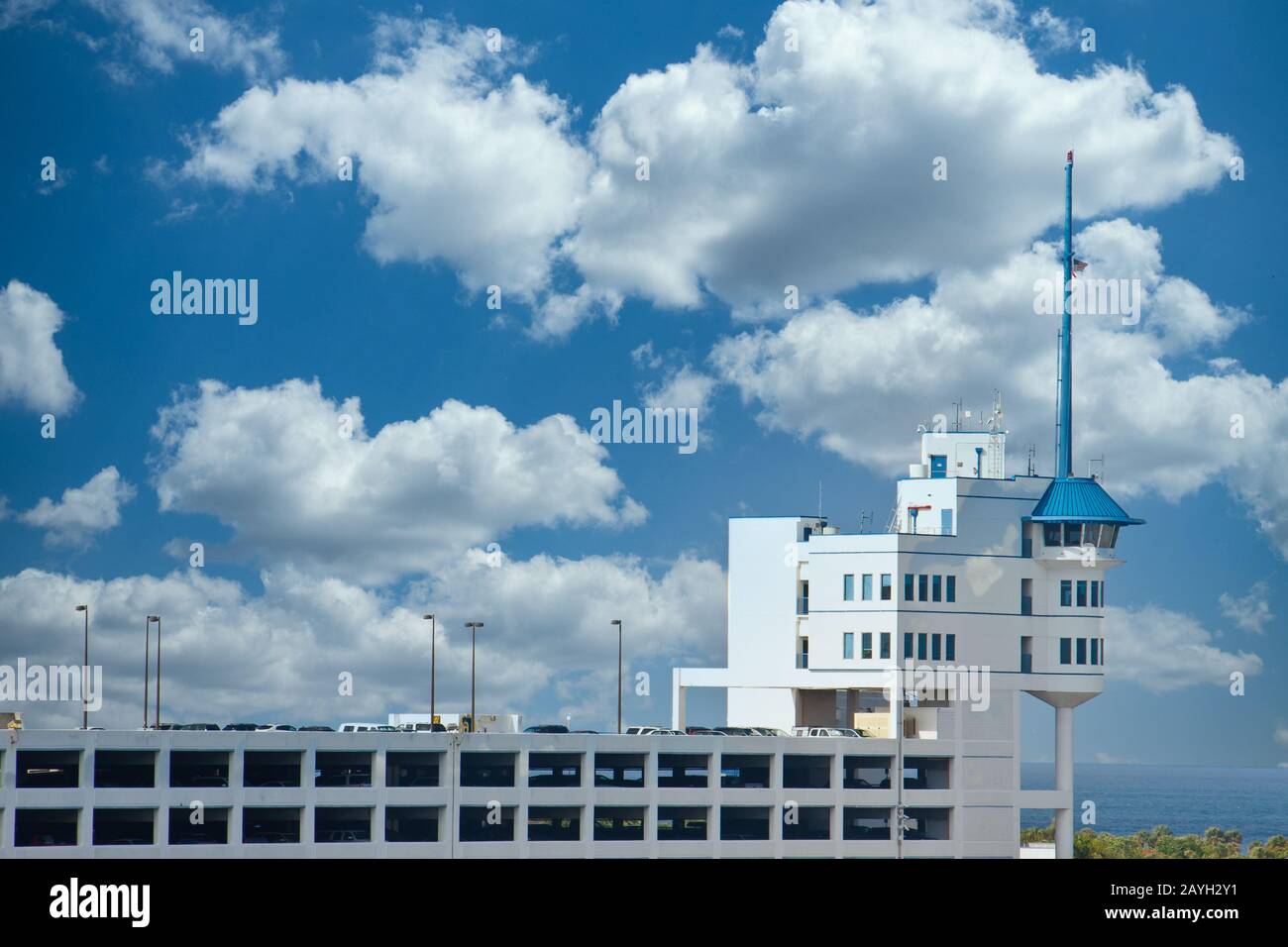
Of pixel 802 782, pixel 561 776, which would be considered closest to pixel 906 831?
pixel 802 782

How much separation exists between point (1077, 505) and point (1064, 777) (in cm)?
2073

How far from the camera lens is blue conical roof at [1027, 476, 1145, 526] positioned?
427 ft

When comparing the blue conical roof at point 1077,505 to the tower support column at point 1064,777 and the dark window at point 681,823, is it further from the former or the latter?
the dark window at point 681,823

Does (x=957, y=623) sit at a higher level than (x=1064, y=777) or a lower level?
higher

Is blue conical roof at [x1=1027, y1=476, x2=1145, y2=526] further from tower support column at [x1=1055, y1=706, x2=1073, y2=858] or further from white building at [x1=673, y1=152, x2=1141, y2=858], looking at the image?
tower support column at [x1=1055, y1=706, x2=1073, y2=858]

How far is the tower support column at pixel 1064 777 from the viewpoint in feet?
429

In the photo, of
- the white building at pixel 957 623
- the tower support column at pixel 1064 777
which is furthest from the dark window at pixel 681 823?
the tower support column at pixel 1064 777

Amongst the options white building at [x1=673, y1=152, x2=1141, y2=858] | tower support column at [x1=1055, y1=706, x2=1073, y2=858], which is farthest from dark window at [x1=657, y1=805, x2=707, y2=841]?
tower support column at [x1=1055, y1=706, x2=1073, y2=858]

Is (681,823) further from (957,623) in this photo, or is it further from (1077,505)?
(1077,505)

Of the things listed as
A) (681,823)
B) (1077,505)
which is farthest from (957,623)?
(681,823)

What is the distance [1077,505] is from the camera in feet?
429
